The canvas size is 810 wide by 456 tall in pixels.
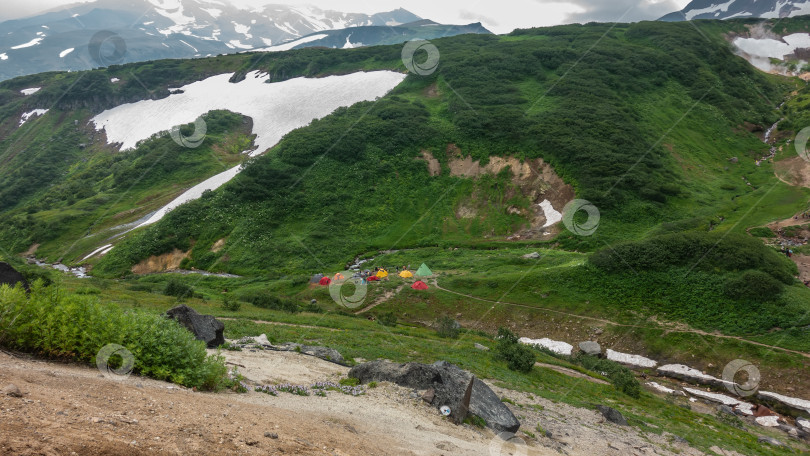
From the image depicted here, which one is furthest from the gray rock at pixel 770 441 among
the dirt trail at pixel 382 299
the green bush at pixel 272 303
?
the green bush at pixel 272 303

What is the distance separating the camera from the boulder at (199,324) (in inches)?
680

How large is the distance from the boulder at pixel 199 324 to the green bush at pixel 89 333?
6515 millimetres

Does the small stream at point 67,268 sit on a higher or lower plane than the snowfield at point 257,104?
lower

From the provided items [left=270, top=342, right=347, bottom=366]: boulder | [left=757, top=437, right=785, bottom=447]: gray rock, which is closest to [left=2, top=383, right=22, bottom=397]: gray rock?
[left=270, top=342, right=347, bottom=366]: boulder

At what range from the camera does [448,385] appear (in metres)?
14.6

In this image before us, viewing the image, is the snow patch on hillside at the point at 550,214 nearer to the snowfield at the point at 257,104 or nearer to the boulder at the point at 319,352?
the boulder at the point at 319,352

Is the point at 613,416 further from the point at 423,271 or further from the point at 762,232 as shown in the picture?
the point at 762,232

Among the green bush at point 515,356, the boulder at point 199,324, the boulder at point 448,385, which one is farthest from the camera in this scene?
the green bush at point 515,356

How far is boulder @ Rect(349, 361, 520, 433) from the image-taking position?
14.1m

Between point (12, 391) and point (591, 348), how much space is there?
4133 centimetres

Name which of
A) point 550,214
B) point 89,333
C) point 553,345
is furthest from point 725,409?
point 550,214

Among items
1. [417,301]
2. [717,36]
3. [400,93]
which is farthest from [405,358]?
[717,36]

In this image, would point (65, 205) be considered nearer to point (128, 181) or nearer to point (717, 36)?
point (128, 181)

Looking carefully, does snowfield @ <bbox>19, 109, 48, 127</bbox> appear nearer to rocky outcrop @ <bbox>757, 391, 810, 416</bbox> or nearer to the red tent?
the red tent
